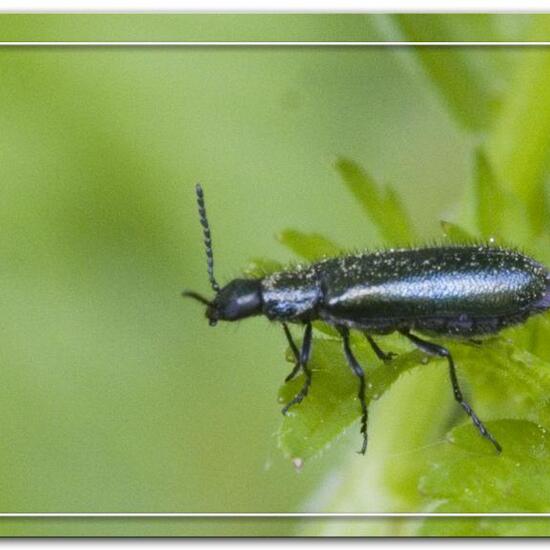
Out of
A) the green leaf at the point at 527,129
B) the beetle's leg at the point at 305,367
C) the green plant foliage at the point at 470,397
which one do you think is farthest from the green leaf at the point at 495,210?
the beetle's leg at the point at 305,367

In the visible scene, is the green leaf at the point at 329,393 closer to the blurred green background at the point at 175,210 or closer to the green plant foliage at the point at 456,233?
the green plant foliage at the point at 456,233

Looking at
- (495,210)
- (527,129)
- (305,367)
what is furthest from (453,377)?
(527,129)

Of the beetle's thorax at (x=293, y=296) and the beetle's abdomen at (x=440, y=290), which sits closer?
the beetle's abdomen at (x=440, y=290)

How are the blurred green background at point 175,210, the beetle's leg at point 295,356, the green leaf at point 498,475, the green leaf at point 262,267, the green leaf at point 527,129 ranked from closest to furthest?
1. the green leaf at point 498,475
2. the beetle's leg at point 295,356
3. the green leaf at point 262,267
4. the green leaf at point 527,129
5. the blurred green background at point 175,210

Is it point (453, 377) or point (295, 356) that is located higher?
point (295, 356)

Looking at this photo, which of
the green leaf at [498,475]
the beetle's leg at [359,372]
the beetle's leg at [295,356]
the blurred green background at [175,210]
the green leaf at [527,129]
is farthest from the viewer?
the blurred green background at [175,210]

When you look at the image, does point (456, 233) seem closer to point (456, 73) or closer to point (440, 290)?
point (440, 290)
